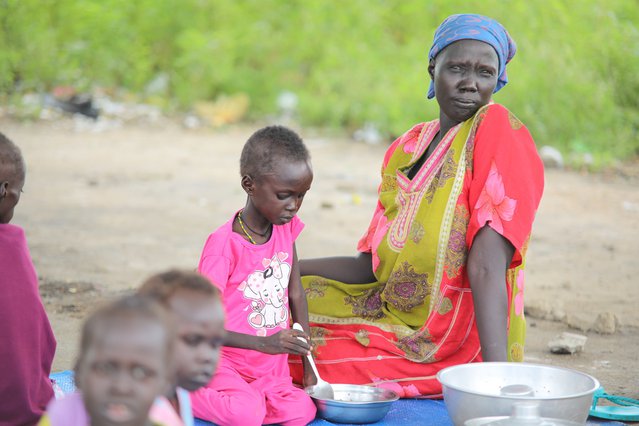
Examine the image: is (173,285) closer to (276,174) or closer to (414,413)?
(276,174)

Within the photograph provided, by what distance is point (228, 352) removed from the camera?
10.5 ft

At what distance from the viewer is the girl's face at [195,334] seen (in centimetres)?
204

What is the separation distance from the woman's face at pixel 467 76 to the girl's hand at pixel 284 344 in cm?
105

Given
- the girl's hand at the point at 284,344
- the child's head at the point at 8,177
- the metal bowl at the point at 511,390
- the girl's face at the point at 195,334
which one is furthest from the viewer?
the girl's hand at the point at 284,344

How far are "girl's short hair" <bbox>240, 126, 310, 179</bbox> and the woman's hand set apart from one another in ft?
1.75

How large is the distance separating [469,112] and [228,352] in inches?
48.2

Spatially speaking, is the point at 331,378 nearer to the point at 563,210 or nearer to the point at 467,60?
the point at 467,60

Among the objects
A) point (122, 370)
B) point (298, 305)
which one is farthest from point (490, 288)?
point (122, 370)

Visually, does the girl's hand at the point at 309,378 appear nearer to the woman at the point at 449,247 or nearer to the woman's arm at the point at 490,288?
the woman at the point at 449,247

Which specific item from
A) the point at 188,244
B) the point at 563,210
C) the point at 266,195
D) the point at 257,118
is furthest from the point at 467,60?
the point at 257,118

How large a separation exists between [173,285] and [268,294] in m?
1.16

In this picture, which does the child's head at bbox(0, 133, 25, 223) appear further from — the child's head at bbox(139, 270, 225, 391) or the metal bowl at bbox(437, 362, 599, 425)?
the metal bowl at bbox(437, 362, 599, 425)

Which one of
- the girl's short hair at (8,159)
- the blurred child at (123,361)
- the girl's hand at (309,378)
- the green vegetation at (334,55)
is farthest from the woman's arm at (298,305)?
the green vegetation at (334,55)

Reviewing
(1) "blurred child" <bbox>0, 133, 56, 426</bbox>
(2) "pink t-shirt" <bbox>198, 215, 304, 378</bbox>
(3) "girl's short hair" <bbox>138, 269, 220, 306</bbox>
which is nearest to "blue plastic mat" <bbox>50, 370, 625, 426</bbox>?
(2) "pink t-shirt" <bbox>198, 215, 304, 378</bbox>
